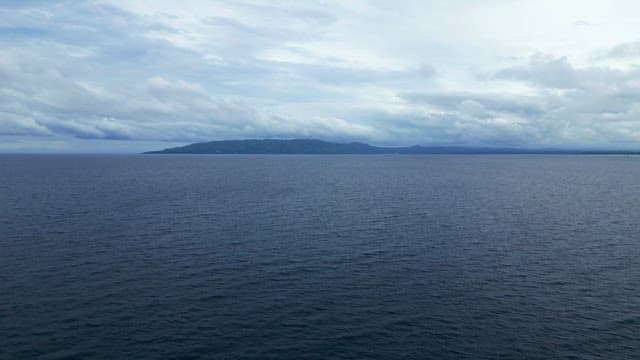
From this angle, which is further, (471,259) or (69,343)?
(471,259)

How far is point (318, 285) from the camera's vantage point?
2554 inches

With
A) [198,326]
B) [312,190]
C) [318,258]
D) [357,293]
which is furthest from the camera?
[312,190]

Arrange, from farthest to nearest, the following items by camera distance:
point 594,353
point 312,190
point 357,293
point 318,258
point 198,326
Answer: point 312,190 → point 318,258 → point 357,293 → point 198,326 → point 594,353

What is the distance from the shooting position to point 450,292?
62.8m

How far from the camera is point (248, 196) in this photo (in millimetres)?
157000

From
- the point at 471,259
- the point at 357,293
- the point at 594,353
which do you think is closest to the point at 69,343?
the point at 357,293

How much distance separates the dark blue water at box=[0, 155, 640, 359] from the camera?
4906cm

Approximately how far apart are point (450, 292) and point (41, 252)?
2467 inches

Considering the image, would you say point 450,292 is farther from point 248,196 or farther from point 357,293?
point 248,196

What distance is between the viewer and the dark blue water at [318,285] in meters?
49.1

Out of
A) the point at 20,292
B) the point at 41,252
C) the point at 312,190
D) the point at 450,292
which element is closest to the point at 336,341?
the point at 450,292

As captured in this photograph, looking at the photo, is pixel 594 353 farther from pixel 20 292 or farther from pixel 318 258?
pixel 20 292

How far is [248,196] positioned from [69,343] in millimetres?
109596

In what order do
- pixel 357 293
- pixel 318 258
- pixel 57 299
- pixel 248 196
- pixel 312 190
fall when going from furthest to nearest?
pixel 312 190, pixel 248 196, pixel 318 258, pixel 357 293, pixel 57 299
